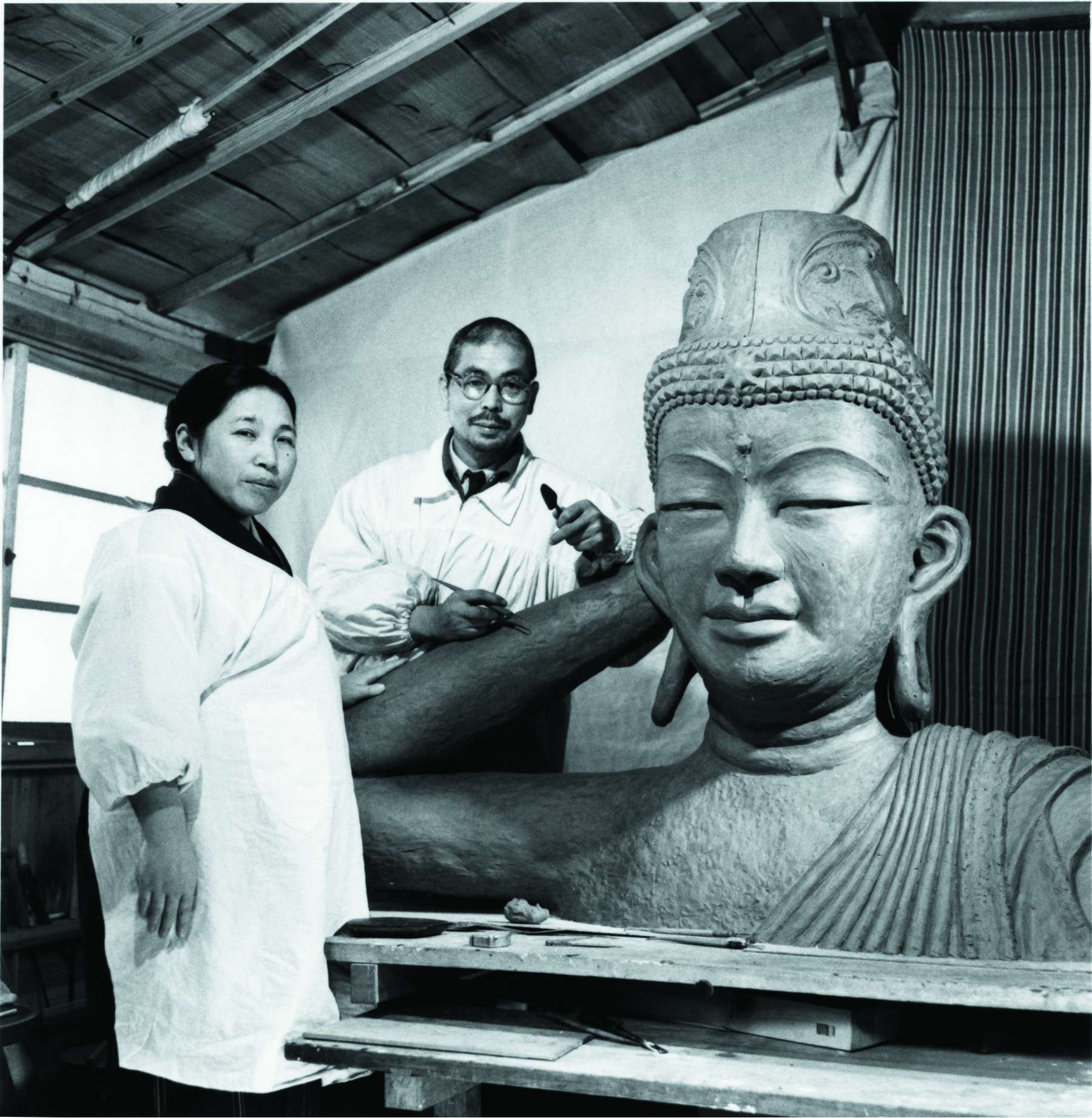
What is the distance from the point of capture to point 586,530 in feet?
11.1

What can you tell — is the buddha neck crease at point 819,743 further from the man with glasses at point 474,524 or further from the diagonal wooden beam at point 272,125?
the diagonal wooden beam at point 272,125

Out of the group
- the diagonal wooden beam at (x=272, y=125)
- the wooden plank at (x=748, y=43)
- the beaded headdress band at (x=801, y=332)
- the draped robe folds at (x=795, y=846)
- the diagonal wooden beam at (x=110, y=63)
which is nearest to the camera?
the draped robe folds at (x=795, y=846)

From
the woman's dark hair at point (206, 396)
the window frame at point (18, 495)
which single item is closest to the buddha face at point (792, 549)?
A: the woman's dark hair at point (206, 396)

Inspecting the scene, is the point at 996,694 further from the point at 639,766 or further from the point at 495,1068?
the point at 495,1068

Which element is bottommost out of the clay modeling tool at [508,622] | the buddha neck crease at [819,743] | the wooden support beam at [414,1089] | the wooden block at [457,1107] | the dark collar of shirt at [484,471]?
the wooden block at [457,1107]

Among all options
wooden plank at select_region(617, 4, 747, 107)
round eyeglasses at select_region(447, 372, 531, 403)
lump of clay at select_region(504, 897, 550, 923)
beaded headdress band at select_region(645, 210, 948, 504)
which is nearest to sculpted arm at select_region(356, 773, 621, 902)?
lump of clay at select_region(504, 897, 550, 923)

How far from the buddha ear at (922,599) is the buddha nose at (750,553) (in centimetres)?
38

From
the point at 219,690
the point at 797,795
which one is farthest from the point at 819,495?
the point at 219,690

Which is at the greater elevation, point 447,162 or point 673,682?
point 447,162

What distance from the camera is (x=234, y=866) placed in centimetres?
241

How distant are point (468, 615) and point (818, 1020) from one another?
1493mm

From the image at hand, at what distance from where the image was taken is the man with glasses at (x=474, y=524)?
3.60 metres

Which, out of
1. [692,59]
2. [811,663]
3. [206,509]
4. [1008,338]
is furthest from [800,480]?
→ [692,59]

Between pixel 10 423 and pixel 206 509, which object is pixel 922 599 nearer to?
pixel 206 509
